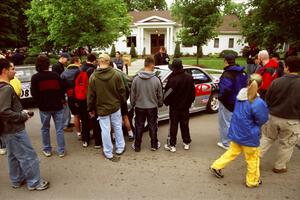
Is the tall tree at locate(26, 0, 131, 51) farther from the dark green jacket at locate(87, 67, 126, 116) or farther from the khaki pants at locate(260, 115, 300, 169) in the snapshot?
the khaki pants at locate(260, 115, 300, 169)

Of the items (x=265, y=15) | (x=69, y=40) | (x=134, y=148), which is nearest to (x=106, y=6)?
(x=69, y=40)

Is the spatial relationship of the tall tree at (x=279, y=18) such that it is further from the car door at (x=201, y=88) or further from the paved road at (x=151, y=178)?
the paved road at (x=151, y=178)

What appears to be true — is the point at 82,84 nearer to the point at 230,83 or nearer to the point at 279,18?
the point at 230,83

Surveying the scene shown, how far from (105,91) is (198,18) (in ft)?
61.2

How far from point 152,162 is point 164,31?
39410 millimetres

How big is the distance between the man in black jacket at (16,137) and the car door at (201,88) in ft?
16.8

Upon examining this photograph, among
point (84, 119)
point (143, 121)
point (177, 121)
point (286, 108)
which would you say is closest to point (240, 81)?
point (286, 108)

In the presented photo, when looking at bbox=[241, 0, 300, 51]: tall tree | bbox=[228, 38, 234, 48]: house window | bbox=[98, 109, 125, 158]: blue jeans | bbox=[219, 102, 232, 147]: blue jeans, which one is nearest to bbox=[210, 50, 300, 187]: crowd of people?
bbox=[219, 102, 232, 147]: blue jeans

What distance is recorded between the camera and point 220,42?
43406mm

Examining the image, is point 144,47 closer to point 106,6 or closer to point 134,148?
point 106,6

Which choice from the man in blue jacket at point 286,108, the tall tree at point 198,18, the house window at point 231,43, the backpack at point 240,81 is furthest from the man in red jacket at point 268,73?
the house window at point 231,43

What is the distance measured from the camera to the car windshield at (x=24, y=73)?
9.61 meters

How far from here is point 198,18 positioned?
74.1ft

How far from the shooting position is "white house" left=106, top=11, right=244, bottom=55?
137 feet
